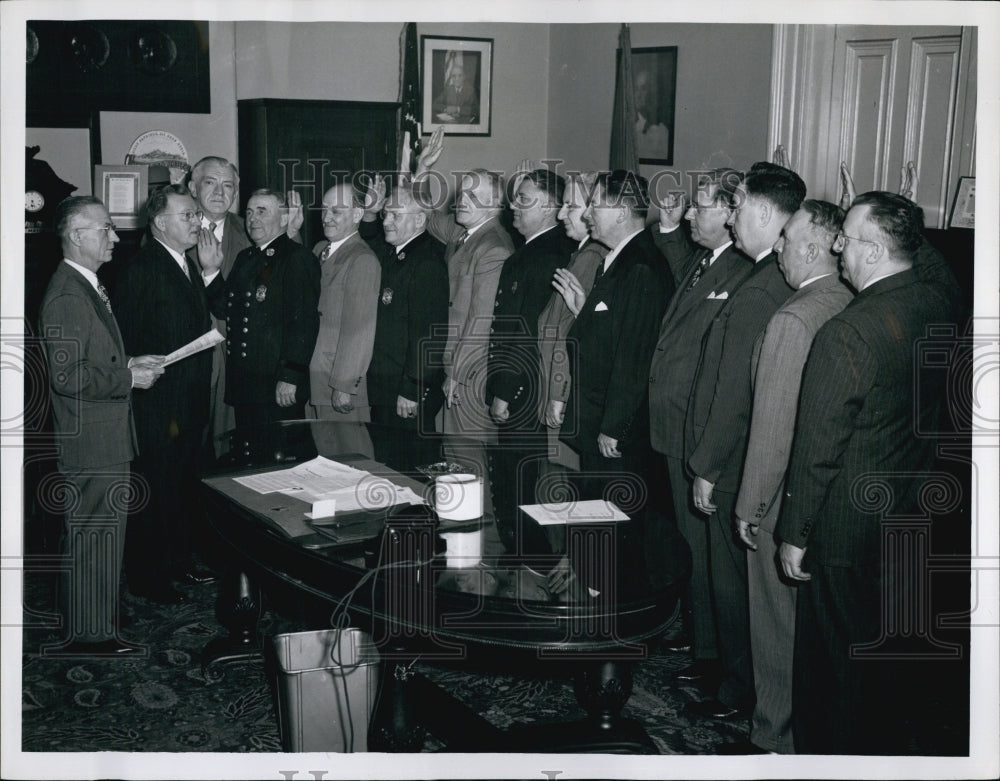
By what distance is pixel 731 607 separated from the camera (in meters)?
2.75

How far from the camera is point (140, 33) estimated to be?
230 inches

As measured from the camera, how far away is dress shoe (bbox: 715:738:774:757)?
2.45 metres

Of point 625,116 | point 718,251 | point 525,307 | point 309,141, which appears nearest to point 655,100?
point 625,116

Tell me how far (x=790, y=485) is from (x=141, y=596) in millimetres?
2408

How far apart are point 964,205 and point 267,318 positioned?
8.56ft

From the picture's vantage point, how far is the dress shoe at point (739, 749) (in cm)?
245

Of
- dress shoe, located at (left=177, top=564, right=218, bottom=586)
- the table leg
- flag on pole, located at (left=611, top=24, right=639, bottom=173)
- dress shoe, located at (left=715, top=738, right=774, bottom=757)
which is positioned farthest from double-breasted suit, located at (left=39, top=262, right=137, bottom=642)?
flag on pole, located at (left=611, top=24, right=639, bottom=173)

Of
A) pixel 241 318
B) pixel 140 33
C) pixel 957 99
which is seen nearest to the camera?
pixel 957 99

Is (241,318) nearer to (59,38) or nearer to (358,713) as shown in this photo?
(358,713)

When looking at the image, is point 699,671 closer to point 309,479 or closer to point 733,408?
point 733,408

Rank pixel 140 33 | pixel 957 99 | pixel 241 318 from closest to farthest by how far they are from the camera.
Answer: pixel 957 99 → pixel 241 318 → pixel 140 33

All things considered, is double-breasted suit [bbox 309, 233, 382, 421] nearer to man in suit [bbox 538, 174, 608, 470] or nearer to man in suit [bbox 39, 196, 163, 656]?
man in suit [bbox 538, 174, 608, 470]

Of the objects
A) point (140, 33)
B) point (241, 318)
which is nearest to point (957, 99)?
point (241, 318)

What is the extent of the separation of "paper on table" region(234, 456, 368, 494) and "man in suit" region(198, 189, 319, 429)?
4.59 ft
